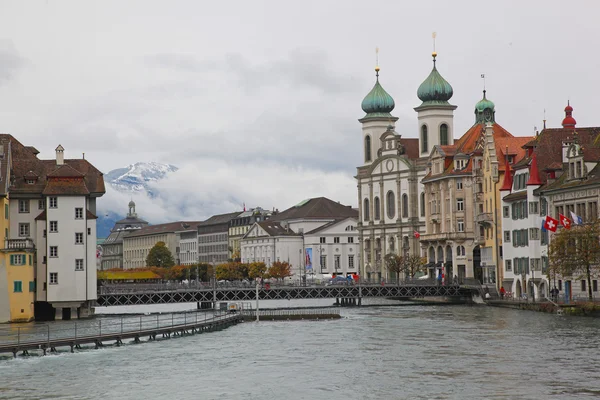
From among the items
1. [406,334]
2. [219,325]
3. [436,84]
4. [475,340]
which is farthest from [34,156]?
[436,84]

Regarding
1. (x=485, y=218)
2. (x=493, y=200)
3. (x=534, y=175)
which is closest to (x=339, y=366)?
(x=534, y=175)

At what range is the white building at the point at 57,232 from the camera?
104938mm

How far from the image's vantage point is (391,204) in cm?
19100

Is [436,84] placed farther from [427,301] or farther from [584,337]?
[584,337]

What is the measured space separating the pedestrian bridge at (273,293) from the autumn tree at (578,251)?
30624 mm

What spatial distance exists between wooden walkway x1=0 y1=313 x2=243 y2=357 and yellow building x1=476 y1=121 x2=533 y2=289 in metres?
36.3

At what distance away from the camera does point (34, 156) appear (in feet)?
368

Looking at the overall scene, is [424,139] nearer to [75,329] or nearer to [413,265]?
[413,265]

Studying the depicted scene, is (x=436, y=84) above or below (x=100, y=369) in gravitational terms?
above

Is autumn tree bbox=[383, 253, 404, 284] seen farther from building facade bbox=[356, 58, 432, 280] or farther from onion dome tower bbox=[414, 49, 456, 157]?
onion dome tower bbox=[414, 49, 456, 157]

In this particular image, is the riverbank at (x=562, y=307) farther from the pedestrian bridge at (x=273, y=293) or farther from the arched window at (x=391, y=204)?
the arched window at (x=391, y=204)

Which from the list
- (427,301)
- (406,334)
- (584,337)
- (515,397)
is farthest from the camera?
(427,301)

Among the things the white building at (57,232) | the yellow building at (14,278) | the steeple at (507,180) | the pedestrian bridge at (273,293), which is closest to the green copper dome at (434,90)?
the pedestrian bridge at (273,293)

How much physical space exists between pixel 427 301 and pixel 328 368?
7633 cm
